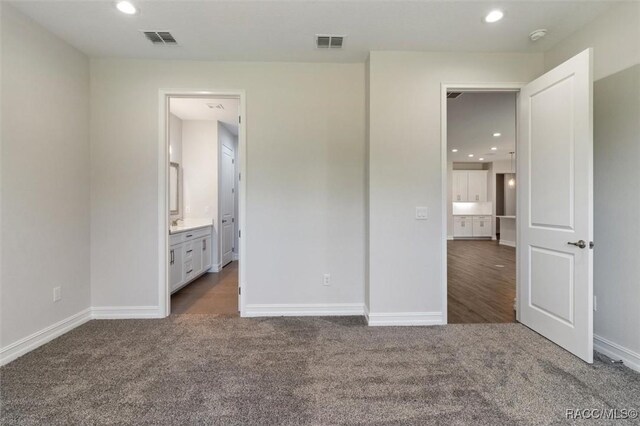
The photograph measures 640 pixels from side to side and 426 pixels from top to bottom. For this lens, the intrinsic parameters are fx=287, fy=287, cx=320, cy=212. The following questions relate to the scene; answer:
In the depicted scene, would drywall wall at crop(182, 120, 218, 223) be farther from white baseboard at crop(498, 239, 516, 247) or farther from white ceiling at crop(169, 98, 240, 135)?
white baseboard at crop(498, 239, 516, 247)

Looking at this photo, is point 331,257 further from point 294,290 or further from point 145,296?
point 145,296

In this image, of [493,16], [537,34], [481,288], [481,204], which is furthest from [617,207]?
[481,204]

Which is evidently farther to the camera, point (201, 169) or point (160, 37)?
point (201, 169)

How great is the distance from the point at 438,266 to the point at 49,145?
12.3 ft

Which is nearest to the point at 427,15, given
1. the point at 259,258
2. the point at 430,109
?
the point at 430,109

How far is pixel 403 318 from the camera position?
9.33ft

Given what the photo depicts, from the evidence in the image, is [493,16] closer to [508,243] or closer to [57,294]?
[57,294]

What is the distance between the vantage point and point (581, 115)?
216 cm

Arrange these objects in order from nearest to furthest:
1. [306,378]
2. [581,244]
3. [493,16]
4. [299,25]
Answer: [306,378], [581,244], [493,16], [299,25]

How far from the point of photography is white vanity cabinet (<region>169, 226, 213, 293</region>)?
12.3 feet

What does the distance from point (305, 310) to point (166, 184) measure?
78.0 inches

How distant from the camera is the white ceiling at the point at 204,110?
4.16 m

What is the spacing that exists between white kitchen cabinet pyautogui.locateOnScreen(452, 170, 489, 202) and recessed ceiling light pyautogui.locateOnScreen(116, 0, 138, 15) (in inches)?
406

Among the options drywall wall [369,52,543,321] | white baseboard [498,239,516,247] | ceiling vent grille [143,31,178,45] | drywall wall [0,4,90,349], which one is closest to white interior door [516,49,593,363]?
drywall wall [369,52,543,321]
